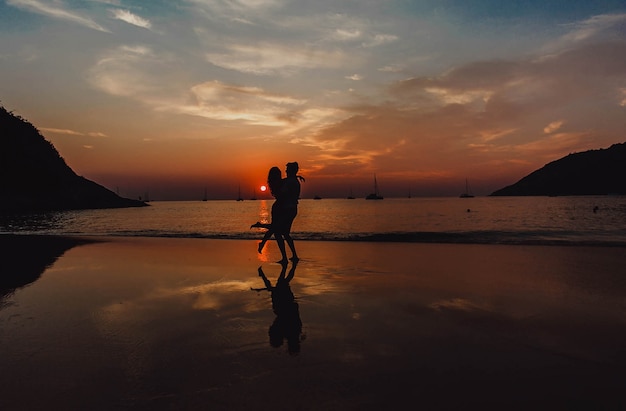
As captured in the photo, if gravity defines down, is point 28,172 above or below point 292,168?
above

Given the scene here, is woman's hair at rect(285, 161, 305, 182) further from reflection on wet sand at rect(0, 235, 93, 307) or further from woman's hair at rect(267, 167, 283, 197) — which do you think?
reflection on wet sand at rect(0, 235, 93, 307)

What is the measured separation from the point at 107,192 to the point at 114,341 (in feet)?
578

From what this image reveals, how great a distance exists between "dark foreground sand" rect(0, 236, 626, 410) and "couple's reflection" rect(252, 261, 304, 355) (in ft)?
0.12

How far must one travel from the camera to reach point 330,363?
12.0ft

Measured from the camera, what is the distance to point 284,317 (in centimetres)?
537

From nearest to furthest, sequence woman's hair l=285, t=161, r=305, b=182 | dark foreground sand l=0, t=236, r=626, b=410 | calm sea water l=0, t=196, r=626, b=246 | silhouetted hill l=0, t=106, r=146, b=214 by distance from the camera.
Result: dark foreground sand l=0, t=236, r=626, b=410 < woman's hair l=285, t=161, r=305, b=182 < calm sea water l=0, t=196, r=626, b=246 < silhouetted hill l=0, t=106, r=146, b=214

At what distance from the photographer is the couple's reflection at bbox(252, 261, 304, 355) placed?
4340 millimetres

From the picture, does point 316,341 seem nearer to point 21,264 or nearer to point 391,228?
point 21,264

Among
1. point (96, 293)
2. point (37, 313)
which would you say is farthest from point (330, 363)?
point (96, 293)

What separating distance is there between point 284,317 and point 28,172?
318ft

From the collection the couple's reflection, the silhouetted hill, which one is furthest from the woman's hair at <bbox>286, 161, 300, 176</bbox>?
the silhouetted hill

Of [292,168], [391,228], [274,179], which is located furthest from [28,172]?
[292,168]

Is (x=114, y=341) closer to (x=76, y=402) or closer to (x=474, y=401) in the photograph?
(x=76, y=402)

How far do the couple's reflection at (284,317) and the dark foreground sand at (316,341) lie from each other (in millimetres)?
38
